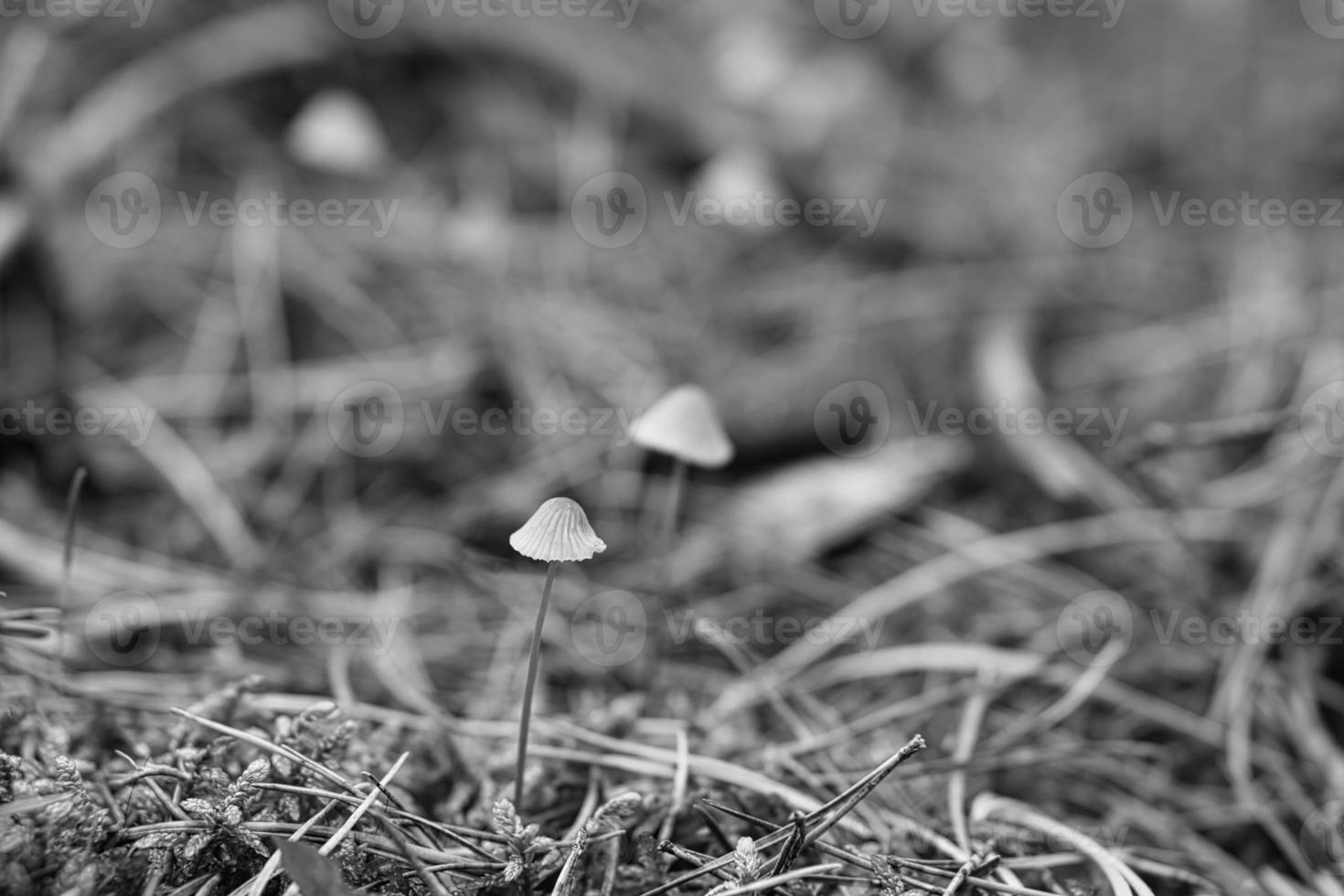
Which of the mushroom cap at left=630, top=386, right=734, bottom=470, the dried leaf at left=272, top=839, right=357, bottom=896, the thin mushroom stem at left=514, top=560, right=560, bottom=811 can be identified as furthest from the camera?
the mushroom cap at left=630, top=386, right=734, bottom=470

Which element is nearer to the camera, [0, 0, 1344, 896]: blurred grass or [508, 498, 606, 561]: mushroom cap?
[508, 498, 606, 561]: mushroom cap

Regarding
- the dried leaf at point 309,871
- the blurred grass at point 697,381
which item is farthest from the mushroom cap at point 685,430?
the dried leaf at point 309,871

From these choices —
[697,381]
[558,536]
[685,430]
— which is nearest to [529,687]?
[558,536]

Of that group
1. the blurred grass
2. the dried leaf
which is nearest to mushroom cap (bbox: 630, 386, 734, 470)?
the blurred grass

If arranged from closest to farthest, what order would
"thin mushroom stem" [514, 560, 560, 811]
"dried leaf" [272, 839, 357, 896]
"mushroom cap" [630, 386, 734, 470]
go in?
"dried leaf" [272, 839, 357, 896] → "thin mushroom stem" [514, 560, 560, 811] → "mushroom cap" [630, 386, 734, 470]

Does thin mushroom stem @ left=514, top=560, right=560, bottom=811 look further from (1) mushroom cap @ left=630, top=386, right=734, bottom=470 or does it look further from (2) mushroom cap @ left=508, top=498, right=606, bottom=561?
(1) mushroom cap @ left=630, top=386, right=734, bottom=470

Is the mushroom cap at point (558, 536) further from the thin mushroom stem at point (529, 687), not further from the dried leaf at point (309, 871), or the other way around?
the dried leaf at point (309, 871)

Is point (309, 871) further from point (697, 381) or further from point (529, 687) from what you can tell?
point (697, 381)

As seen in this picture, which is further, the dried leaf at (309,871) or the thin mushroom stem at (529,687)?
the thin mushroom stem at (529,687)
